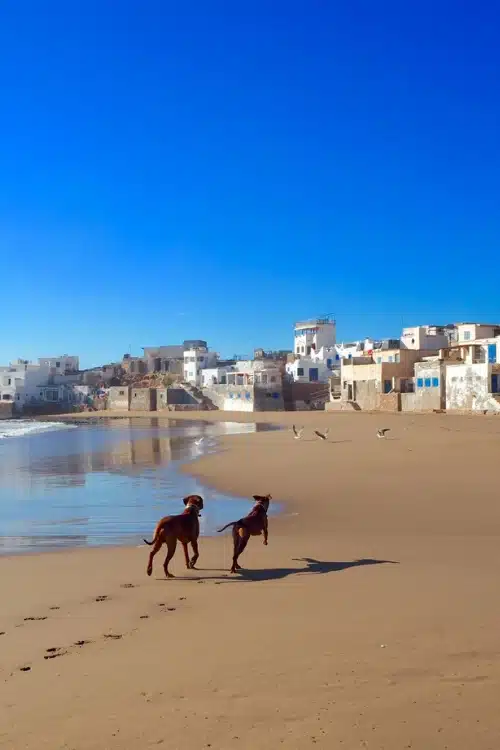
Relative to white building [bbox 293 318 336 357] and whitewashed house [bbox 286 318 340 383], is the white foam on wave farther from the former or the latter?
white building [bbox 293 318 336 357]

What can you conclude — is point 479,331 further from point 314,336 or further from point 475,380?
point 314,336

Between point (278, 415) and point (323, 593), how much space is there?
53981mm

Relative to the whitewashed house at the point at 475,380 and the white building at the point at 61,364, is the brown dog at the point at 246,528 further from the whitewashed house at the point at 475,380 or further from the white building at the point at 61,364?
the white building at the point at 61,364

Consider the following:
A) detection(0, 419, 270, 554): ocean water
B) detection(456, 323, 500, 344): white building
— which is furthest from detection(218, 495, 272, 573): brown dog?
detection(456, 323, 500, 344): white building

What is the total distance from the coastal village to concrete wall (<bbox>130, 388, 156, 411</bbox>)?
123mm

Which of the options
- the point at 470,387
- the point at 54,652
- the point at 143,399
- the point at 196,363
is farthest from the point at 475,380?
the point at 196,363

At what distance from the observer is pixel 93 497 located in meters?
15.3

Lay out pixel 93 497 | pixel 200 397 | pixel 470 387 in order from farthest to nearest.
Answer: pixel 200 397
pixel 470 387
pixel 93 497

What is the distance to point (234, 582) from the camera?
23.3 ft

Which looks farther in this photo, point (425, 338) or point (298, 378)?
point (298, 378)

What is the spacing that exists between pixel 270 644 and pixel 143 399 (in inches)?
3020

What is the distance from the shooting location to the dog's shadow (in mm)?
7258

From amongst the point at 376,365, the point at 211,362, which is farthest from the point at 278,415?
the point at 211,362

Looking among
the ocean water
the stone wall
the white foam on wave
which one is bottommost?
the white foam on wave
